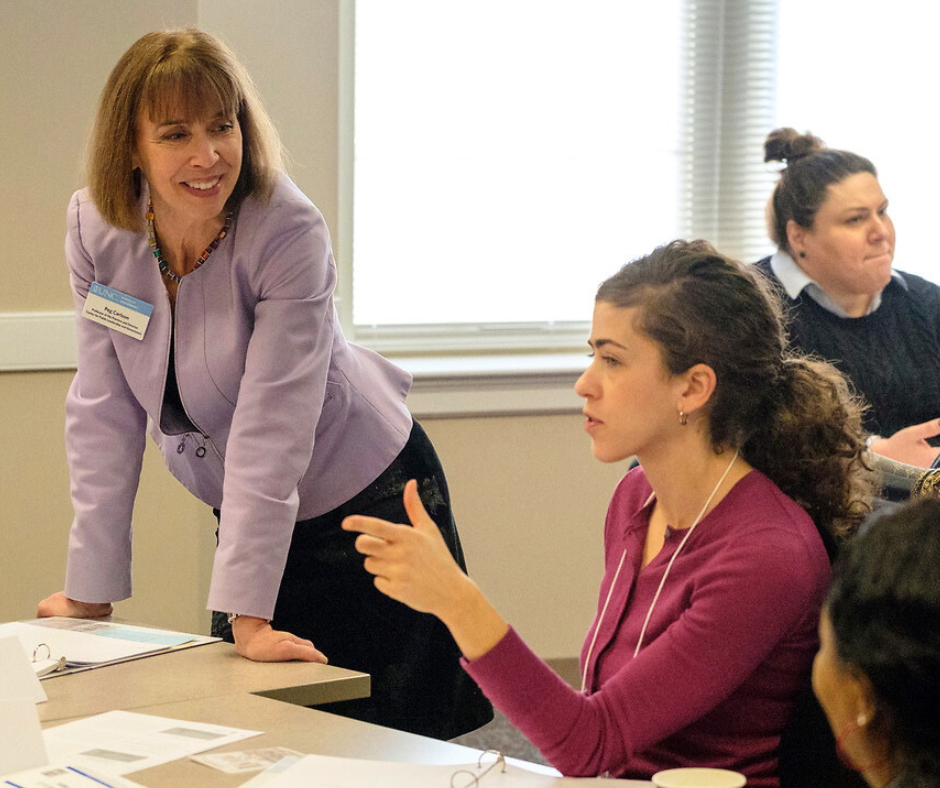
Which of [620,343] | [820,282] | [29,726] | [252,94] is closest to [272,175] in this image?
[252,94]

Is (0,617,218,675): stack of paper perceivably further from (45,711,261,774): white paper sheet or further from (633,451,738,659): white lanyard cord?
(633,451,738,659): white lanyard cord

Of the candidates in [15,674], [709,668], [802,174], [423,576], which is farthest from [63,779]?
[802,174]

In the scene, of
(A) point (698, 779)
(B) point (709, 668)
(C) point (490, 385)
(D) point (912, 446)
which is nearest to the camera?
(A) point (698, 779)

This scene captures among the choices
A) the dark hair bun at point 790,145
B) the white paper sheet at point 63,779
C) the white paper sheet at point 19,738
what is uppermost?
the dark hair bun at point 790,145

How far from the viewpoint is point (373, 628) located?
1.99 meters

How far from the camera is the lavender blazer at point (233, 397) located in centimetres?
178

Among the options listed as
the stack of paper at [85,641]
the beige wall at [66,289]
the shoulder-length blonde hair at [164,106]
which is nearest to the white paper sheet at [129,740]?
the stack of paper at [85,641]

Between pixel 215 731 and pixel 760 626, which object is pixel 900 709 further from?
pixel 215 731

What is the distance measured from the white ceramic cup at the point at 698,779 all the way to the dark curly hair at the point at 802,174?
225 centimetres

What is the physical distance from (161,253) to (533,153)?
6.89 feet

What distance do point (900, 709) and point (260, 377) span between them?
1155 mm

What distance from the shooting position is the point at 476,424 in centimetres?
358

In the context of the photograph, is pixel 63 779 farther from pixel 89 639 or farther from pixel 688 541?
pixel 688 541

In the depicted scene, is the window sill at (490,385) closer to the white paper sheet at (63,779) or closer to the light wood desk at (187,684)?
the light wood desk at (187,684)
